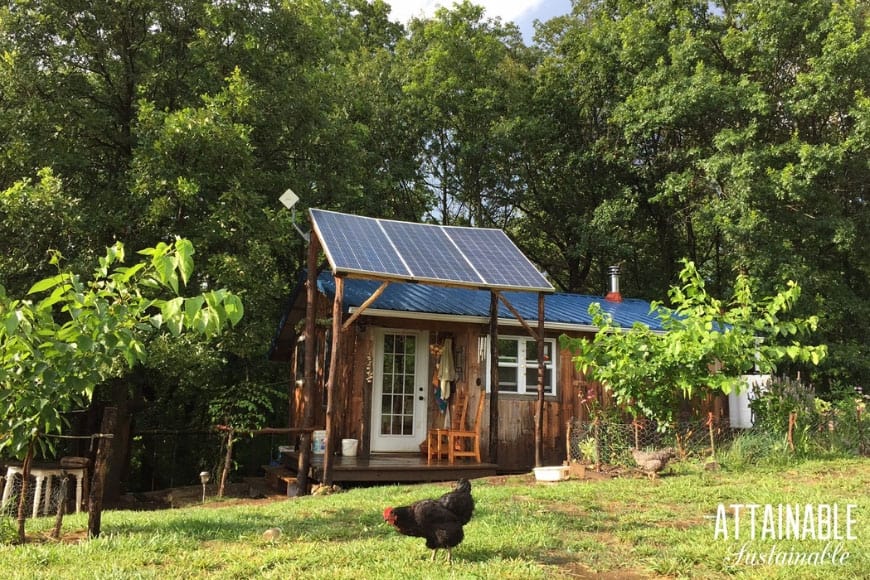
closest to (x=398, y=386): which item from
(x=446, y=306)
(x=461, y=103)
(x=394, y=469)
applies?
(x=446, y=306)

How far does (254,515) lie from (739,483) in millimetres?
5526

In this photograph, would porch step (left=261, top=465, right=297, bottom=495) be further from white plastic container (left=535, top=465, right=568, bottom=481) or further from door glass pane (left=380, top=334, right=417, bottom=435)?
white plastic container (left=535, top=465, right=568, bottom=481)

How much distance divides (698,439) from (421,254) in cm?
508

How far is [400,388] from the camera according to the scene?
1153 cm

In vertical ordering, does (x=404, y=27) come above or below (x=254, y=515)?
above

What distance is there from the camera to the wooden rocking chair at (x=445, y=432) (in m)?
10.7

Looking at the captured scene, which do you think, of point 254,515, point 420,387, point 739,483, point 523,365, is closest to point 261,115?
point 420,387

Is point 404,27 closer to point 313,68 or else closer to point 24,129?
point 313,68

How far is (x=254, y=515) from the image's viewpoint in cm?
665

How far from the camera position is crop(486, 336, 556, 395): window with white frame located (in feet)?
39.2

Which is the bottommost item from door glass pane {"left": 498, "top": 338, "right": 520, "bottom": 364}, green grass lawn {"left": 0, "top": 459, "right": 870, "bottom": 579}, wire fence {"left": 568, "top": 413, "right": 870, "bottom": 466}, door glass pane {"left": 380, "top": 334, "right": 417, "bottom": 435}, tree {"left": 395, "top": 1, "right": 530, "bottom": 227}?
green grass lawn {"left": 0, "top": 459, "right": 870, "bottom": 579}

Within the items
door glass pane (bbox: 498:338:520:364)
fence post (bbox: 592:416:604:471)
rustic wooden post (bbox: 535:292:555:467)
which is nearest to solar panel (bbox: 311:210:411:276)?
rustic wooden post (bbox: 535:292:555:467)

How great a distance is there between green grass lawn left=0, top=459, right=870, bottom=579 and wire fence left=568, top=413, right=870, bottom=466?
5.20 feet

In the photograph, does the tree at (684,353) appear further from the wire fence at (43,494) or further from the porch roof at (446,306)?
the wire fence at (43,494)
